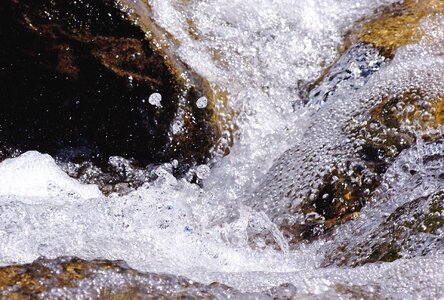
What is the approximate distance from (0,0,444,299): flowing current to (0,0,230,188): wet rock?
138 mm

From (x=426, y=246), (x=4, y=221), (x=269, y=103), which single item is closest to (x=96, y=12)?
(x=269, y=103)

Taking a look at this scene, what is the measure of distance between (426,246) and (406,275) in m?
0.20

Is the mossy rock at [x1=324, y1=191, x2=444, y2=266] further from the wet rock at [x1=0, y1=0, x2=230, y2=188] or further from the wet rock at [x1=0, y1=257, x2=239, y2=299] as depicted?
the wet rock at [x1=0, y1=0, x2=230, y2=188]

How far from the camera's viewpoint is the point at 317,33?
423 centimetres

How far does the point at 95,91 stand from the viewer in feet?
11.3

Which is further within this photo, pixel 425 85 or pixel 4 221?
pixel 425 85

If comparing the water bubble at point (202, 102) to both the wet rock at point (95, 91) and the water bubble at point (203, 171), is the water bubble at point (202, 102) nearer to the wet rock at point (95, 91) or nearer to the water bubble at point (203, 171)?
the wet rock at point (95, 91)

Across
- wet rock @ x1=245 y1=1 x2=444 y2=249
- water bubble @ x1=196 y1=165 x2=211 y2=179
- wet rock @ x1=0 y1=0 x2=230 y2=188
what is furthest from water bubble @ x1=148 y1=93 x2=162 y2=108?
wet rock @ x1=245 y1=1 x2=444 y2=249

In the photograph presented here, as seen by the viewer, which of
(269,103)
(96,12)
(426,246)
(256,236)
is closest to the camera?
(426,246)

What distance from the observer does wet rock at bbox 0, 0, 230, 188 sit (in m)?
3.37

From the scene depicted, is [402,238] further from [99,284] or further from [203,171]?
[203,171]

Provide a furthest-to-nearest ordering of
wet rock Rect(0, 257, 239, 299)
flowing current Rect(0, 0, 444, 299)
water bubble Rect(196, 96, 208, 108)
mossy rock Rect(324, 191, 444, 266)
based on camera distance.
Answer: water bubble Rect(196, 96, 208, 108) → mossy rock Rect(324, 191, 444, 266) → flowing current Rect(0, 0, 444, 299) → wet rock Rect(0, 257, 239, 299)

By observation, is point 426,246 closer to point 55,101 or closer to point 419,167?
point 419,167

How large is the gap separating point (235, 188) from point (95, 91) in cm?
82
